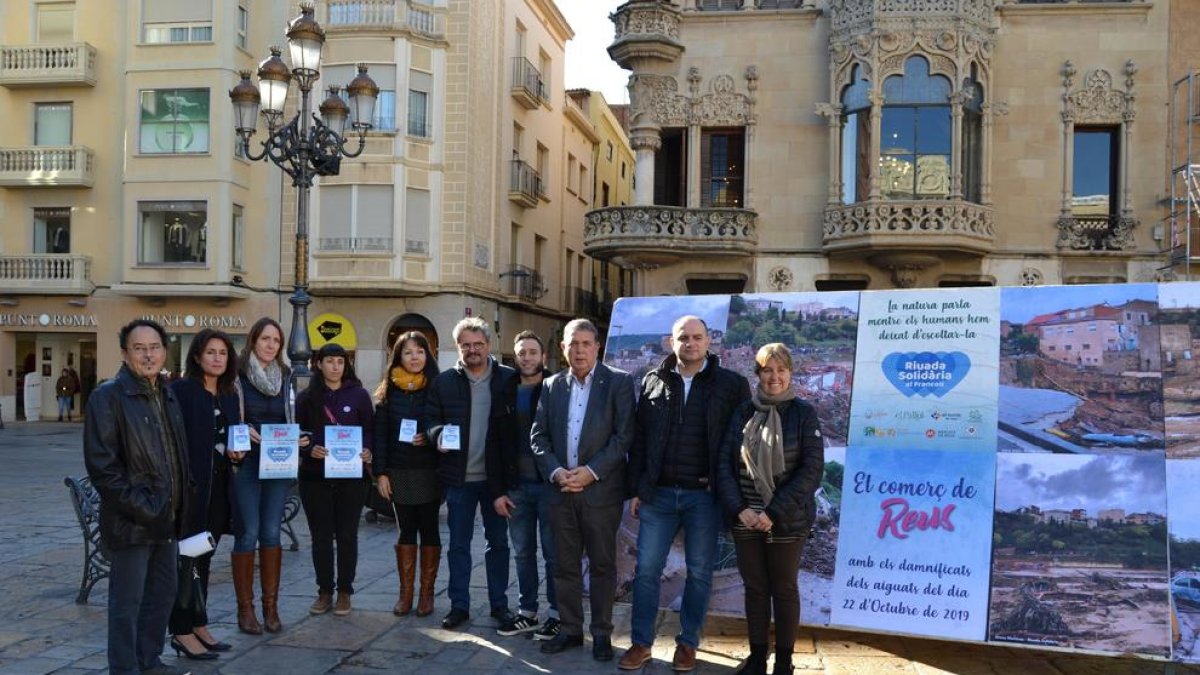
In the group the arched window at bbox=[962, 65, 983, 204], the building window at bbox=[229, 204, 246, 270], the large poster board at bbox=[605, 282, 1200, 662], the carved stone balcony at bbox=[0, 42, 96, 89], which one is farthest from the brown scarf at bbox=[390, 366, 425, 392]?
the carved stone balcony at bbox=[0, 42, 96, 89]

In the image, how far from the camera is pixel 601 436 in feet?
19.0

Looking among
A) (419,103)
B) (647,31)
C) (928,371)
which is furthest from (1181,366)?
(419,103)

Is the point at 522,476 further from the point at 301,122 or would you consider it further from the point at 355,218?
the point at 355,218

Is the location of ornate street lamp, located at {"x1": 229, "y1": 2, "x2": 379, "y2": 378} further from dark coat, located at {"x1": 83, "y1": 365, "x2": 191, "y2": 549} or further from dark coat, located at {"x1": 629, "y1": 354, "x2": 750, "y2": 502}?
dark coat, located at {"x1": 629, "y1": 354, "x2": 750, "y2": 502}

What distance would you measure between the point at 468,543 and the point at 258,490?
1379 mm

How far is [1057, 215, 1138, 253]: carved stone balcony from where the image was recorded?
20203 millimetres

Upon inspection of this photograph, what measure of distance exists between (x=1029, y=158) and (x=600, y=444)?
17.6 meters

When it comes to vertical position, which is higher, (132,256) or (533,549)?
(132,256)

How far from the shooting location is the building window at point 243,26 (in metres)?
26.5

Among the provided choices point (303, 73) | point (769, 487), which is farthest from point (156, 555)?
point (303, 73)

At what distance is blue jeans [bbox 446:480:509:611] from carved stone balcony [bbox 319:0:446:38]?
21.2m

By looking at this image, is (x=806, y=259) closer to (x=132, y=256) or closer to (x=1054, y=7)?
(x=1054, y=7)

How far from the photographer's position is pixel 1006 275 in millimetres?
A: 20469

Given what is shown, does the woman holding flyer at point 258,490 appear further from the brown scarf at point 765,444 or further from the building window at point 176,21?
the building window at point 176,21
